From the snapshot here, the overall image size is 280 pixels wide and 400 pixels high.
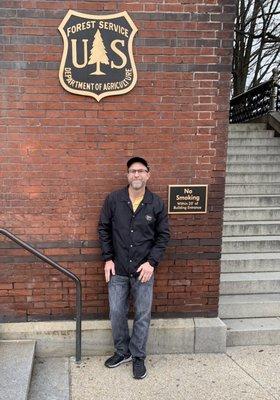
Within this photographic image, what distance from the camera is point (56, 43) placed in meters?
3.90

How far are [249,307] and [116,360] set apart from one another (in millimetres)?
1765

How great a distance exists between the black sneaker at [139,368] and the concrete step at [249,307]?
126cm

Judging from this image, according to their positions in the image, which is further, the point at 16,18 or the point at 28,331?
the point at 28,331

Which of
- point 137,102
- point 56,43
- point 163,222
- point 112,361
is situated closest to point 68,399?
point 112,361

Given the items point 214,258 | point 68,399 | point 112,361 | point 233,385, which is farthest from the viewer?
point 214,258

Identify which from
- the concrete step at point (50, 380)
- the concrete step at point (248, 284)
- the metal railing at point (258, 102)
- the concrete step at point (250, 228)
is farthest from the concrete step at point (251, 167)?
the concrete step at point (50, 380)

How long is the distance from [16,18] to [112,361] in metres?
3.30

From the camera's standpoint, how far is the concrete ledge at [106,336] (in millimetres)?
4238

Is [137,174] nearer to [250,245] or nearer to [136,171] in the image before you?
[136,171]

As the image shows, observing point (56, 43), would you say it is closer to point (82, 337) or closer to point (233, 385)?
point (82, 337)

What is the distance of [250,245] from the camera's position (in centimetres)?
583

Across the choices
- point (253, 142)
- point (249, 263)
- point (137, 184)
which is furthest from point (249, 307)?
point (253, 142)

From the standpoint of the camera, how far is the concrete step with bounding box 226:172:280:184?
720cm

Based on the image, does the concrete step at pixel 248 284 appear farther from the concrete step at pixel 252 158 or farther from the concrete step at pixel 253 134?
the concrete step at pixel 253 134
